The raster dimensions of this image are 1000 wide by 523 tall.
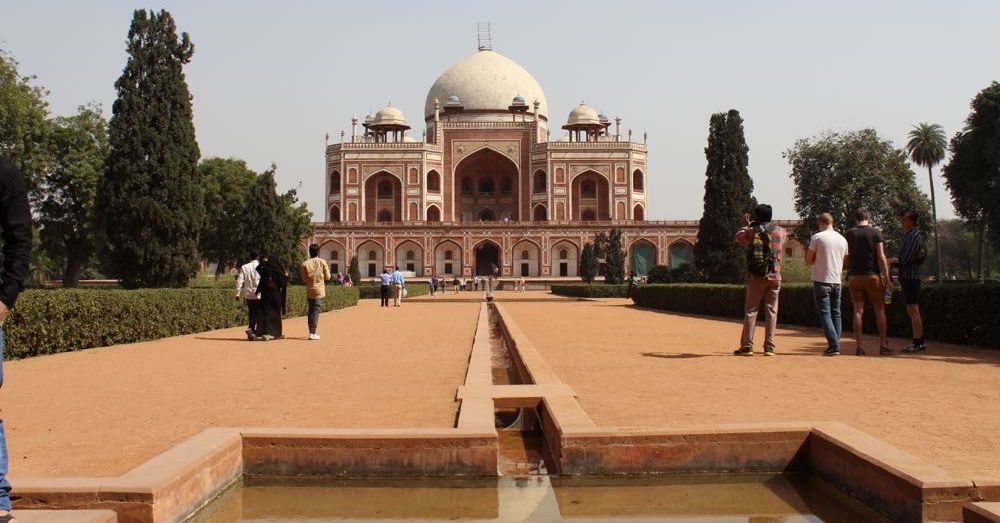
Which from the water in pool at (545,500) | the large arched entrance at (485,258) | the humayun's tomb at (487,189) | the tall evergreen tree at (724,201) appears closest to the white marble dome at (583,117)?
the humayun's tomb at (487,189)

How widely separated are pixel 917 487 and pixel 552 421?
168 centimetres

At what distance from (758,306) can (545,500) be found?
503 centimetres

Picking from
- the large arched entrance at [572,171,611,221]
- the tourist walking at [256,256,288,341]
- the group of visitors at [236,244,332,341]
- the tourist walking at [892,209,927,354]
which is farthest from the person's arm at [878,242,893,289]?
the large arched entrance at [572,171,611,221]

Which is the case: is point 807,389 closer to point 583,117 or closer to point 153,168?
point 153,168

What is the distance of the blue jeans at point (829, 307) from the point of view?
752 cm

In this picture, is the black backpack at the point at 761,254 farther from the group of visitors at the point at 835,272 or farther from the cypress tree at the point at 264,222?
the cypress tree at the point at 264,222

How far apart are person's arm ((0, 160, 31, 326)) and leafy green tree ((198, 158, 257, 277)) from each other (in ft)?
107

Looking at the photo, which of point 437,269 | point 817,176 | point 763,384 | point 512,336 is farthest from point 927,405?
point 437,269

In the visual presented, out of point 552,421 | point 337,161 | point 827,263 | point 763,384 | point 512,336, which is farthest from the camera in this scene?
point 337,161

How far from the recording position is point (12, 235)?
2.63 m

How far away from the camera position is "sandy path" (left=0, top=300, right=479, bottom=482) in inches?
149

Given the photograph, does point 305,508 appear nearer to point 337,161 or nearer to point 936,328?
point 936,328

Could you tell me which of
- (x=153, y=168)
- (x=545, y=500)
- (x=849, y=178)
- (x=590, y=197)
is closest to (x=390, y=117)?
(x=590, y=197)

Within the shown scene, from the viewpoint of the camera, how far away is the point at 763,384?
5.51 m
